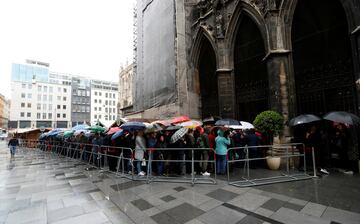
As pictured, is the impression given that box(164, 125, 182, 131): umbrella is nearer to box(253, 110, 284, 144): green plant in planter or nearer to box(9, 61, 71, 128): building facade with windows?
box(253, 110, 284, 144): green plant in planter

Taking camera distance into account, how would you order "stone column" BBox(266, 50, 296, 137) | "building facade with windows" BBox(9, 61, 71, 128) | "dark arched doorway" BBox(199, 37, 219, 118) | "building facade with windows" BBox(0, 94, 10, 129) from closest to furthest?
"stone column" BBox(266, 50, 296, 137) < "dark arched doorway" BBox(199, 37, 219, 118) < "building facade with windows" BBox(9, 61, 71, 128) < "building facade with windows" BBox(0, 94, 10, 129)

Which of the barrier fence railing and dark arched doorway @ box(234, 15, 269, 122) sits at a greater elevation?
dark arched doorway @ box(234, 15, 269, 122)

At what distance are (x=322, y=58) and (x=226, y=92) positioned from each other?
17.2 ft

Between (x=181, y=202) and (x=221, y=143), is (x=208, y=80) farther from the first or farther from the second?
(x=181, y=202)

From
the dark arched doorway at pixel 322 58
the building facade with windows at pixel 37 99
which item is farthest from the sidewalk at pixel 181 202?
the building facade with windows at pixel 37 99

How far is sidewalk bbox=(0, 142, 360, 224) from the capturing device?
388 cm

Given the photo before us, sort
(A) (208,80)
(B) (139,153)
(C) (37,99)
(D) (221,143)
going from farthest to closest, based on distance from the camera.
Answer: (C) (37,99) < (A) (208,80) < (B) (139,153) < (D) (221,143)

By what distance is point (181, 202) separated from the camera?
469 centimetres

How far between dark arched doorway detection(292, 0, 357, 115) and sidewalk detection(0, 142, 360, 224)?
3663 mm

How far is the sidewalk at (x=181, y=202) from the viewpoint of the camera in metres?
3.88

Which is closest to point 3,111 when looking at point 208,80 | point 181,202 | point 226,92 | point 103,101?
point 103,101

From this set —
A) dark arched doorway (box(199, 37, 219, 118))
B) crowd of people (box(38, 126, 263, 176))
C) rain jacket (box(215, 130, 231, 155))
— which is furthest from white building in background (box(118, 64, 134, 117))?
rain jacket (box(215, 130, 231, 155))

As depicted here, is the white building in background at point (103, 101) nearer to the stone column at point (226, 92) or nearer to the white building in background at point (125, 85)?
the white building in background at point (125, 85)

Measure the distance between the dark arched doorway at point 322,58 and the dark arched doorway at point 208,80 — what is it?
590 centimetres
